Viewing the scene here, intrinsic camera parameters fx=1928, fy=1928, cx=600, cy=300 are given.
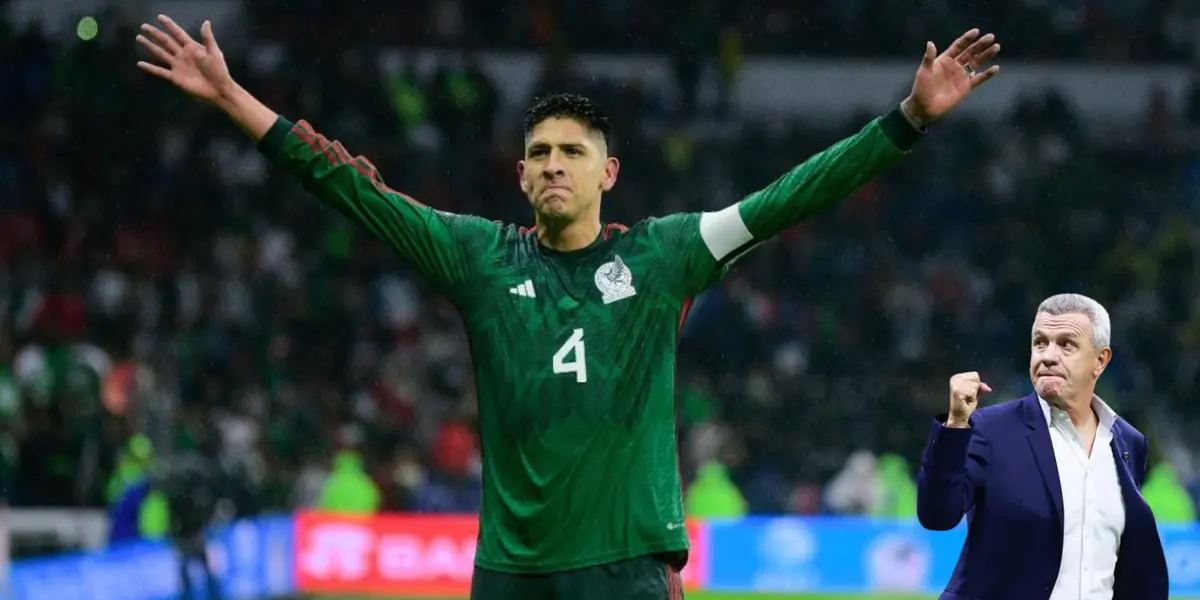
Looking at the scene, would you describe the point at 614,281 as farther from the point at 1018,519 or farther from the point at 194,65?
the point at 1018,519

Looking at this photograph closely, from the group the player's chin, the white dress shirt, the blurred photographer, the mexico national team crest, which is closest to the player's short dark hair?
the player's chin

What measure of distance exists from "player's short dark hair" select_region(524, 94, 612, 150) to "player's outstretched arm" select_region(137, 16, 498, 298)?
0.29 metres

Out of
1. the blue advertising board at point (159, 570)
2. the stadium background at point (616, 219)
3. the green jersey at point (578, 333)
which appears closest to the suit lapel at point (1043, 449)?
the green jersey at point (578, 333)

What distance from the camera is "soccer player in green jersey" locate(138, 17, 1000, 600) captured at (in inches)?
174

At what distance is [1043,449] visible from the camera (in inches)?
211

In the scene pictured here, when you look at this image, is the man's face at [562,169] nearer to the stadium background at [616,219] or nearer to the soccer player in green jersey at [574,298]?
the soccer player in green jersey at [574,298]

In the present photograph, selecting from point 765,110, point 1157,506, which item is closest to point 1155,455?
point 1157,506

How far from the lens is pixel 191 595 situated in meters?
13.5

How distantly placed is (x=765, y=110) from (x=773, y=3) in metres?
1.90

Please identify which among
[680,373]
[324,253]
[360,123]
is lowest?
[680,373]

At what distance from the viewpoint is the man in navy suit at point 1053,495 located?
5246mm

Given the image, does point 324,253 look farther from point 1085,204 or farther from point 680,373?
point 1085,204

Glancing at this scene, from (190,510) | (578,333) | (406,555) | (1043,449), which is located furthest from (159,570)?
(578,333)

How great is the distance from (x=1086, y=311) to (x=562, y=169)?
172cm
